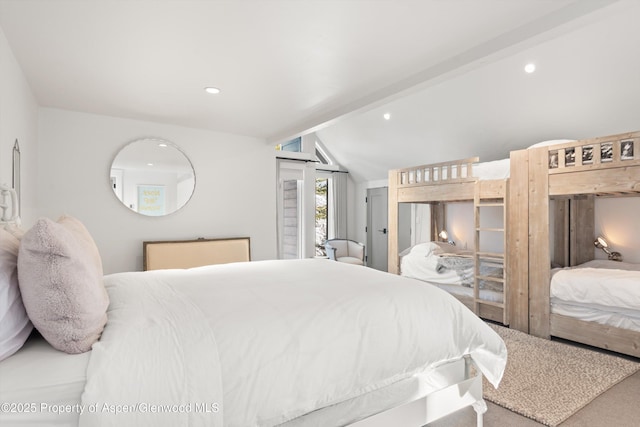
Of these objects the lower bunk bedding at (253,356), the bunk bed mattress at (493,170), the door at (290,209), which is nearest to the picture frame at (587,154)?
the bunk bed mattress at (493,170)

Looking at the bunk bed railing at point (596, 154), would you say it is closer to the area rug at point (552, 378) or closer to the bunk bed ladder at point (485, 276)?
the bunk bed ladder at point (485, 276)

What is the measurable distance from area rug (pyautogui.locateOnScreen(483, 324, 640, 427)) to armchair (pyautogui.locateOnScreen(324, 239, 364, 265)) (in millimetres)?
3883

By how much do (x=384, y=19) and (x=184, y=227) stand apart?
11.0ft

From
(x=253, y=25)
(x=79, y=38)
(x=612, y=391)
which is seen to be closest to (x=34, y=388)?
(x=253, y=25)

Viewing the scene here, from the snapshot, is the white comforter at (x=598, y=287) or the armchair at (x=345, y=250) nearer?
the white comforter at (x=598, y=287)

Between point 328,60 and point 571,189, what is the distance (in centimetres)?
264

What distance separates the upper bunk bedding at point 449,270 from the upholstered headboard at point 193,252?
2370 mm

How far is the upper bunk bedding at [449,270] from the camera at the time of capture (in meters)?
4.07

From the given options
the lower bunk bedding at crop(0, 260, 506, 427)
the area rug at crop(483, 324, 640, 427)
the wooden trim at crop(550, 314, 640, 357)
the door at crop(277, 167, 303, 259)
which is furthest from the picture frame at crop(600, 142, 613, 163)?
the door at crop(277, 167, 303, 259)

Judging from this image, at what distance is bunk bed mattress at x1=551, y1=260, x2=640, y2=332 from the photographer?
290 centimetres

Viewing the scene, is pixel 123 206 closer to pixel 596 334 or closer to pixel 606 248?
pixel 596 334

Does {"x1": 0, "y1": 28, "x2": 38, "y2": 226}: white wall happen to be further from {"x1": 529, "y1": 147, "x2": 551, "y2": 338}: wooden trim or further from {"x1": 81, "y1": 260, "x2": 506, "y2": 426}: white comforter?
{"x1": 529, "y1": 147, "x2": 551, "y2": 338}: wooden trim

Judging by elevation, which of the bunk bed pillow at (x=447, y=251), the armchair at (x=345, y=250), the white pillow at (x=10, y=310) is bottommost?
the armchair at (x=345, y=250)

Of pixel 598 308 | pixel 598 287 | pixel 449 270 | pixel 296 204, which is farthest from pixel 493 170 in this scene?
pixel 296 204
